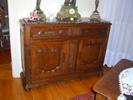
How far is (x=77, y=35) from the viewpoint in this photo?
6.90 ft

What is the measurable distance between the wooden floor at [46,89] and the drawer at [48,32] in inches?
28.0

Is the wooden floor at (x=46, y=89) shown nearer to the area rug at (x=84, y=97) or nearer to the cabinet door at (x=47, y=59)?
the area rug at (x=84, y=97)

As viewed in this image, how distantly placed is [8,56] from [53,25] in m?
1.56

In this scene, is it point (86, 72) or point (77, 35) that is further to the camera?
point (86, 72)

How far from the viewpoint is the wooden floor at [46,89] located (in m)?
2.02

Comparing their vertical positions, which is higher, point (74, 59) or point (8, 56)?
point (74, 59)

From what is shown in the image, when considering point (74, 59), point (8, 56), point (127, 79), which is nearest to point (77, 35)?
point (74, 59)

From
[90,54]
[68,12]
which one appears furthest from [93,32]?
[68,12]

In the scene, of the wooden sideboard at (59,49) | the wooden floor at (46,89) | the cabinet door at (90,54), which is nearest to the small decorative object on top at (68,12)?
the wooden sideboard at (59,49)


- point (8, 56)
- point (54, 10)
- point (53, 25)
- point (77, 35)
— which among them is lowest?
point (8, 56)

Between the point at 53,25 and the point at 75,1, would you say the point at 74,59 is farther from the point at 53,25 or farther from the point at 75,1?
the point at 75,1

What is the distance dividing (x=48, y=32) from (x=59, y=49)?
0.27m

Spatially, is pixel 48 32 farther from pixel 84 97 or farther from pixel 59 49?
pixel 84 97

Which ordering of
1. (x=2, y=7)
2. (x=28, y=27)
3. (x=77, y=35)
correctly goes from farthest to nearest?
(x=2, y=7)
(x=77, y=35)
(x=28, y=27)
